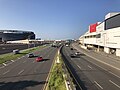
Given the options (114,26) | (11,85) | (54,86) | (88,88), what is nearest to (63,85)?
(54,86)

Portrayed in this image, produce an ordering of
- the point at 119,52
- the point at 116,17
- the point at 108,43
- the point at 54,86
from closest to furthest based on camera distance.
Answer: the point at 54,86 → the point at 119,52 → the point at 116,17 → the point at 108,43

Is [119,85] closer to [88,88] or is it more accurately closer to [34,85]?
[88,88]

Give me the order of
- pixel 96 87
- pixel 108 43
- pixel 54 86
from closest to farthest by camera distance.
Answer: pixel 54 86, pixel 96 87, pixel 108 43

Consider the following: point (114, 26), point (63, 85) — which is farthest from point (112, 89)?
point (114, 26)

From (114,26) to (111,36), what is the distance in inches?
206

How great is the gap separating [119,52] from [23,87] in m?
Result: 64.4

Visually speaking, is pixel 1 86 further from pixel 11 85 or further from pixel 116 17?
→ pixel 116 17

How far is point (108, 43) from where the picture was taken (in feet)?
333

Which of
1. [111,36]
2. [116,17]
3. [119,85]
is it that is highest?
[116,17]

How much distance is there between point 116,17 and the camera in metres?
94.1

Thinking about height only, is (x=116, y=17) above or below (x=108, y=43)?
above

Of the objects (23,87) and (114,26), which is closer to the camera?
(23,87)

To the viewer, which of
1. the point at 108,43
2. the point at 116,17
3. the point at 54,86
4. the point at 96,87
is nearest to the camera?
the point at 54,86

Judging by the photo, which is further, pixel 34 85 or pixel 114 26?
pixel 114 26
